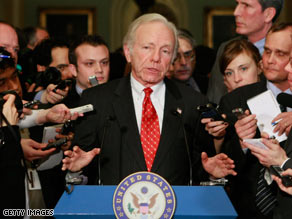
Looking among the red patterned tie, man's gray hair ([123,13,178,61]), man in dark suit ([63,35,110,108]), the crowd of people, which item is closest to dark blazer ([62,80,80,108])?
man in dark suit ([63,35,110,108])

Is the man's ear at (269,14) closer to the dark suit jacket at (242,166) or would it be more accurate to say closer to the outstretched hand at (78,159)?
the dark suit jacket at (242,166)

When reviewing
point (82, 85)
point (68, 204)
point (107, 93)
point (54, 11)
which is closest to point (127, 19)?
point (54, 11)

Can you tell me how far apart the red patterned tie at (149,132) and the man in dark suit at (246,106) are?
19.2 inches

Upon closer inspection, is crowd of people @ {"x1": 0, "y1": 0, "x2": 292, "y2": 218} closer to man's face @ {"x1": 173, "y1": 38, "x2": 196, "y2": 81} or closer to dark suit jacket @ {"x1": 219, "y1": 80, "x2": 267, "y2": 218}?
dark suit jacket @ {"x1": 219, "y1": 80, "x2": 267, "y2": 218}

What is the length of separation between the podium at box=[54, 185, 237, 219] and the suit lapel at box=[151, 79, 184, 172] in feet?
1.77

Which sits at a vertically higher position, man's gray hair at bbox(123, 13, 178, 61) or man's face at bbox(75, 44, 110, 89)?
man's gray hair at bbox(123, 13, 178, 61)

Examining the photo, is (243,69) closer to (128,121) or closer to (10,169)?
(128,121)

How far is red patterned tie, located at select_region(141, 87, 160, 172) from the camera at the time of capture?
2.79 metres

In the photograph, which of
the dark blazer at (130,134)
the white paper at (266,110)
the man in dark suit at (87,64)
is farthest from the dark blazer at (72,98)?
the white paper at (266,110)

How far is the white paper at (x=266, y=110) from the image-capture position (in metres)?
3.01

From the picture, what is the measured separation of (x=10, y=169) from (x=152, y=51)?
3.45 feet

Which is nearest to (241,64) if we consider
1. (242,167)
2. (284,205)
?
(242,167)

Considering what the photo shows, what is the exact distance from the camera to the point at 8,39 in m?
3.37

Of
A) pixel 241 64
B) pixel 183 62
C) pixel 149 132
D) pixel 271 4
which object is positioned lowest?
pixel 183 62
